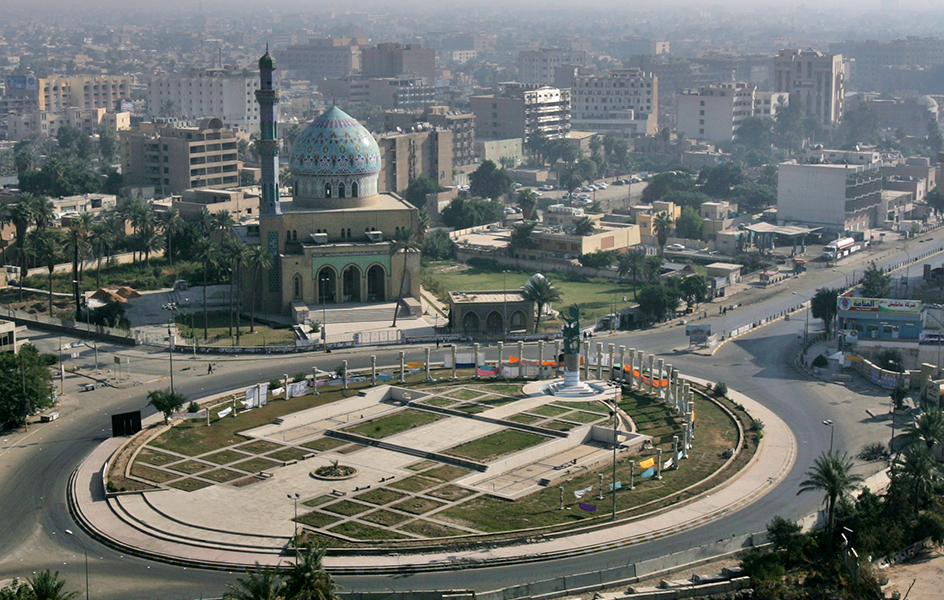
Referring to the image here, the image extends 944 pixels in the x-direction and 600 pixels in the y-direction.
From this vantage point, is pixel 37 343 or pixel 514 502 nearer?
pixel 514 502

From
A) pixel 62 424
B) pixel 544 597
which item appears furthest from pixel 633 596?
pixel 62 424

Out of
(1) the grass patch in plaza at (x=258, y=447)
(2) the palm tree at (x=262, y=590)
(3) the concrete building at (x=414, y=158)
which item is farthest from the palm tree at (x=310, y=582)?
(3) the concrete building at (x=414, y=158)

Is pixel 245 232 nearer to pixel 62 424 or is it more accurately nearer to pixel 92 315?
pixel 92 315

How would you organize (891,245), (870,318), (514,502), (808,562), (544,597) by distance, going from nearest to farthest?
(544,597)
(808,562)
(514,502)
(870,318)
(891,245)

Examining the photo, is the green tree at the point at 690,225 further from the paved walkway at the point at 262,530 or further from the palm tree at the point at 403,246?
the paved walkway at the point at 262,530

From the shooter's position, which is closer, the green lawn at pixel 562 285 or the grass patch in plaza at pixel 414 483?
the grass patch in plaza at pixel 414 483

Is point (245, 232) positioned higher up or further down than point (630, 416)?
higher up
